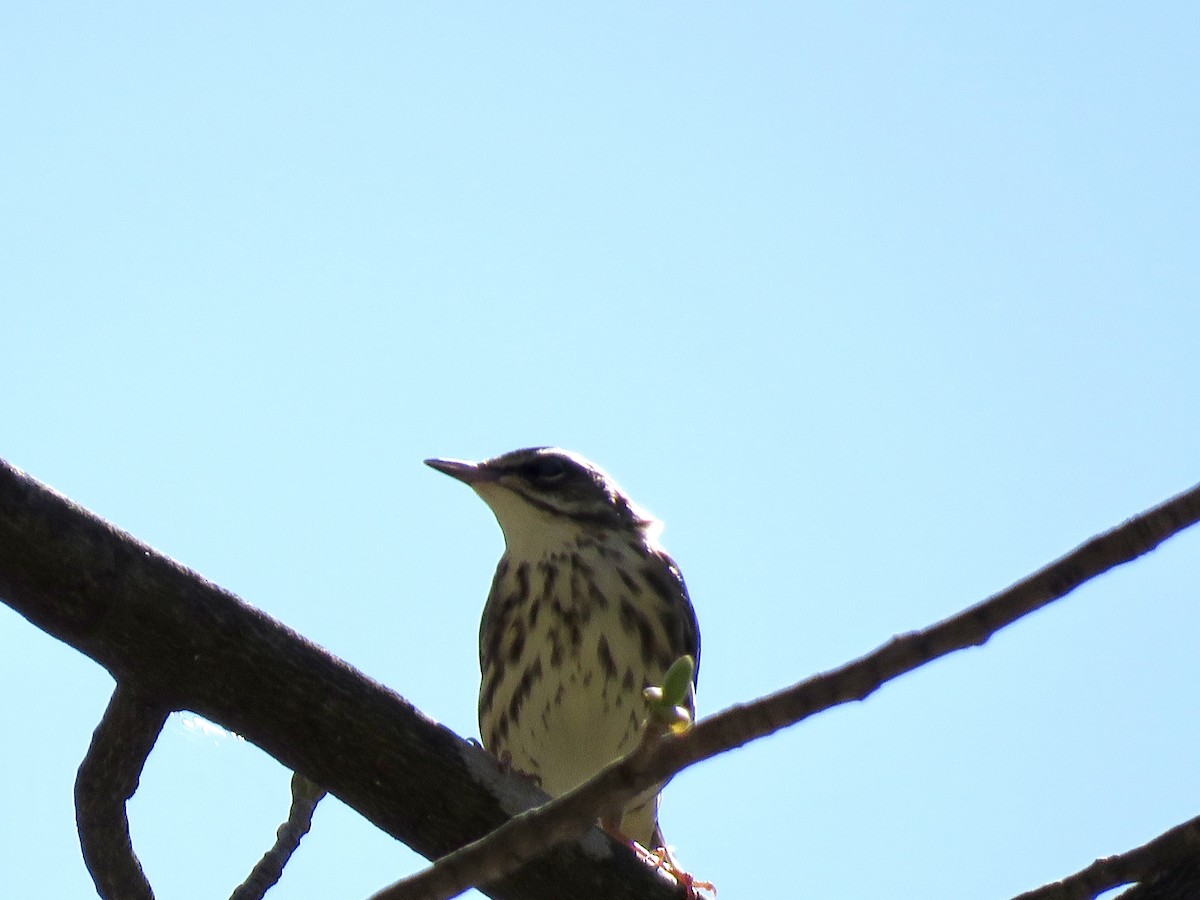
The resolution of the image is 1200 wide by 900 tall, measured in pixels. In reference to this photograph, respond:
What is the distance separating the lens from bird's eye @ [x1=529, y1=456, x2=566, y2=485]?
27.8 feet

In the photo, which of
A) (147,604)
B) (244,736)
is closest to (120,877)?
(244,736)

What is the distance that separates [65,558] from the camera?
4.30m

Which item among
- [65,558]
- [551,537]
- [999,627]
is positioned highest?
[551,537]

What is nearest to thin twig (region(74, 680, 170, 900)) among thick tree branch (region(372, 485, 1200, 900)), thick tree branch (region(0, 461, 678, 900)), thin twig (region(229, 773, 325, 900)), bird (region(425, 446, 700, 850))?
thick tree branch (region(0, 461, 678, 900))

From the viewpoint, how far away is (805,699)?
2656mm

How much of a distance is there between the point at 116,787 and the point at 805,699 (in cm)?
269

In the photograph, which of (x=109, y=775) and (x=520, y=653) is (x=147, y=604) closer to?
(x=109, y=775)

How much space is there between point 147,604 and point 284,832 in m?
1.31

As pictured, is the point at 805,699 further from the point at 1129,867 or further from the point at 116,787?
the point at 116,787

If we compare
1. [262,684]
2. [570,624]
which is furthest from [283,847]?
[570,624]

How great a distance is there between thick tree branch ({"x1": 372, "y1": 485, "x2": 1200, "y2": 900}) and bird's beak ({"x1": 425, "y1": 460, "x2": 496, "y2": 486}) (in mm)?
5576

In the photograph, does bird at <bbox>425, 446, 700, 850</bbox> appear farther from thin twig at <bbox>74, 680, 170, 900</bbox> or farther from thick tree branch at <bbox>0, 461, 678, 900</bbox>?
thin twig at <bbox>74, 680, 170, 900</bbox>

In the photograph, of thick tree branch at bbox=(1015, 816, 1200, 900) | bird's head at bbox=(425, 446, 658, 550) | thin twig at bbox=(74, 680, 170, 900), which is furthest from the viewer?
bird's head at bbox=(425, 446, 658, 550)

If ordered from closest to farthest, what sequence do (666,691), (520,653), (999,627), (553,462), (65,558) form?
(999,627) < (666,691) < (65,558) < (520,653) < (553,462)
